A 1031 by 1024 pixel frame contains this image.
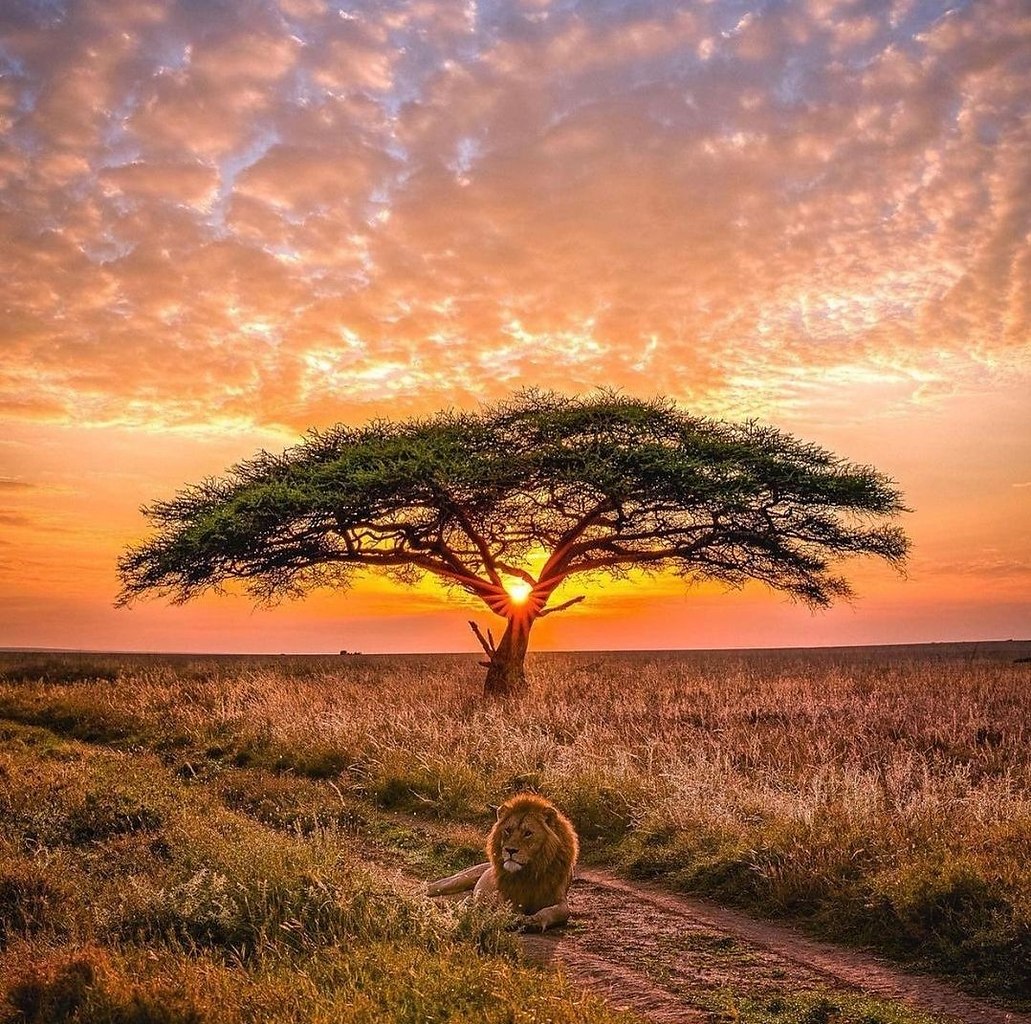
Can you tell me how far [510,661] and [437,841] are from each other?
510 inches

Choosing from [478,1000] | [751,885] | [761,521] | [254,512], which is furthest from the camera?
[761,521]

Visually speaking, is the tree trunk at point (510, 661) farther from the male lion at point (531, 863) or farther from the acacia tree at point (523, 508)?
the male lion at point (531, 863)

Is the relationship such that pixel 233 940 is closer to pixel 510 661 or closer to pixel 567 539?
pixel 510 661

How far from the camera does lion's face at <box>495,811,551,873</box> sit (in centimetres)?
753

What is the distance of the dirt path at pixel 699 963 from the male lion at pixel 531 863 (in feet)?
0.73

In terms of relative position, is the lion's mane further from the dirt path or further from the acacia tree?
the acacia tree

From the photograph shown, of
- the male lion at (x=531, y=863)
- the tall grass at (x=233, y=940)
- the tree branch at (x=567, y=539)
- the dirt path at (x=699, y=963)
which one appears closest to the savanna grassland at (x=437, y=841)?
the tall grass at (x=233, y=940)

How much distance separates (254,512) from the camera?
22.6m

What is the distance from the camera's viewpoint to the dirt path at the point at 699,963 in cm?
627

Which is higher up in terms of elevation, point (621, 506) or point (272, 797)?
point (621, 506)

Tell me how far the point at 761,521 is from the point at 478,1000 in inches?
774

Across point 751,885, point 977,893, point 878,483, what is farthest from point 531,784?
point 878,483

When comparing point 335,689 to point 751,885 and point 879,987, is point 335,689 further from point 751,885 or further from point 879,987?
point 879,987

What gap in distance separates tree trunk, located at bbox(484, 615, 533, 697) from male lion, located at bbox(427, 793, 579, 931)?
15221mm
